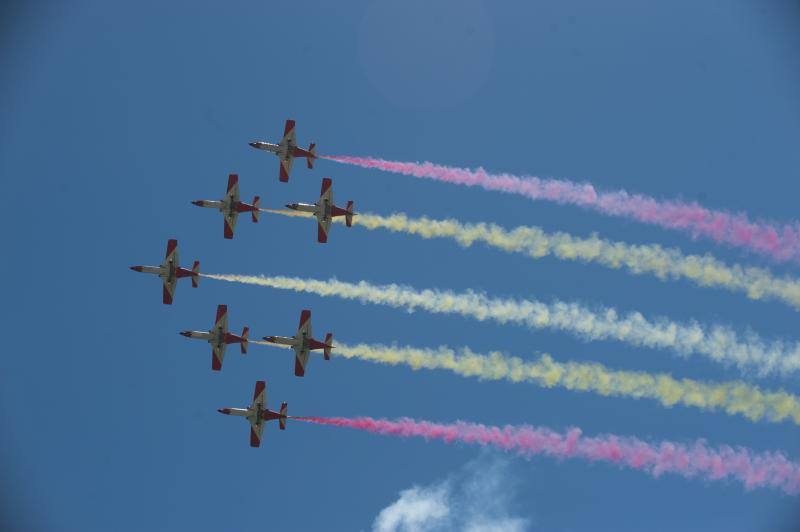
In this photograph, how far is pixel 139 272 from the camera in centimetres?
9112

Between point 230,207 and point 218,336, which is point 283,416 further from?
point 230,207

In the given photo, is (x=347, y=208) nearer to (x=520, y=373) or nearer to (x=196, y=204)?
(x=196, y=204)

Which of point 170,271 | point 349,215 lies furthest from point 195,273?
point 349,215

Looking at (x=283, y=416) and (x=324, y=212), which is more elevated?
(x=324, y=212)

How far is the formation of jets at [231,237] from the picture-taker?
296ft

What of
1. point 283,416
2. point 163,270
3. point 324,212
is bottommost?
point 283,416

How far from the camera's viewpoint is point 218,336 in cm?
9169

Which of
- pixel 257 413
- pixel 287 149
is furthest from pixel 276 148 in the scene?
pixel 257 413

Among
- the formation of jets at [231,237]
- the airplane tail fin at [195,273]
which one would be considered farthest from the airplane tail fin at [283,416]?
the airplane tail fin at [195,273]

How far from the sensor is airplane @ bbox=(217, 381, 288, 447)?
92.1 meters

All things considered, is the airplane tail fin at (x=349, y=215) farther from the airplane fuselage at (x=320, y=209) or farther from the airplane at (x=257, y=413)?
the airplane at (x=257, y=413)

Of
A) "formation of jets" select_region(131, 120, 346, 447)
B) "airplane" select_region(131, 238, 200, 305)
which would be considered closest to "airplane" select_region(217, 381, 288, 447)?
"formation of jets" select_region(131, 120, 346, 447)

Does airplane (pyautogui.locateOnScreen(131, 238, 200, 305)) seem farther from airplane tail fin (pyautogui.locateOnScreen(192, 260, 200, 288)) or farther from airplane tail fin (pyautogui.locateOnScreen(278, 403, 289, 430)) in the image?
airplane tail fin (pyautogui.locateOnScreen(278, 403, 289, 430))

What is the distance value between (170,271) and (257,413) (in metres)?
12.6
